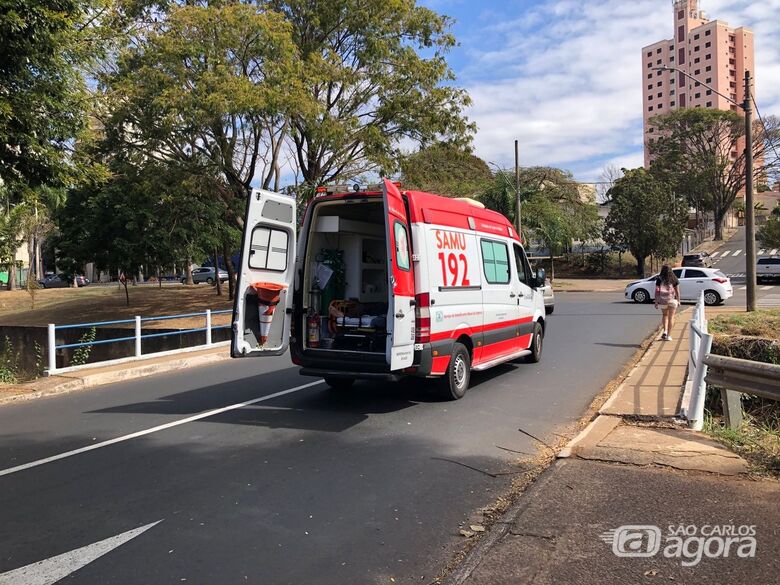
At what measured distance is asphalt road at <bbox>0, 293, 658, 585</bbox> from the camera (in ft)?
12.2

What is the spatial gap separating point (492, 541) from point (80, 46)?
8.47m

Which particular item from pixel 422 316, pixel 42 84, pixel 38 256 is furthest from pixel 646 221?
pixel 38 256

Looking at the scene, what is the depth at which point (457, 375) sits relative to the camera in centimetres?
803

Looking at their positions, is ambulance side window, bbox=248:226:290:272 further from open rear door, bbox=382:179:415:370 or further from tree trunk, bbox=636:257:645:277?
tree trunk, bbox=636:257:645:277

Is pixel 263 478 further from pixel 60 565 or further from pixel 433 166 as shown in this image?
pixel 433 166

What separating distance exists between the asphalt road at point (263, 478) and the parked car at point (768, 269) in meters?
33.5

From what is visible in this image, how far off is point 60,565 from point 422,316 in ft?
14.5

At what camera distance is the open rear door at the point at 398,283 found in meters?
6.77

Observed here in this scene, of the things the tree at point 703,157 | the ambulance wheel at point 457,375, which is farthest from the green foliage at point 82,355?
the tree at point 703,157

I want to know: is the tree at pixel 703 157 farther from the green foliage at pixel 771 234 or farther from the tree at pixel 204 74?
the tree at pixel 204 74

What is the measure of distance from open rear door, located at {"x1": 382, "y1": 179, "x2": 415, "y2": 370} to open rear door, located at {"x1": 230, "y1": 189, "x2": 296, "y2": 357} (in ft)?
5.17

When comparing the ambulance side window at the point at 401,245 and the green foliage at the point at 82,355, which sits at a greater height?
the ambulance side window at the point at 401,245

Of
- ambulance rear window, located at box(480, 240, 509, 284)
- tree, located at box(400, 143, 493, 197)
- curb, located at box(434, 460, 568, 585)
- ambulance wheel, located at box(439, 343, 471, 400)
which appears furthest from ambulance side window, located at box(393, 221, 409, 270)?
tree, located at box(400, 143, 493, 197)

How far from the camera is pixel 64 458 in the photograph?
590 centimetres
